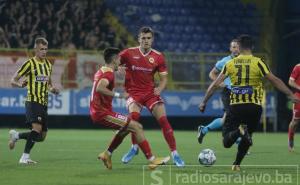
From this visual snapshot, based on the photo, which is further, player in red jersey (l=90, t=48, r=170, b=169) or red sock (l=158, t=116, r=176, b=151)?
red sock (l=158, t=116, r=176, b=151)

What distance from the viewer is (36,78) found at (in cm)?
1413

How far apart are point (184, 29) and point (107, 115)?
1934 cm

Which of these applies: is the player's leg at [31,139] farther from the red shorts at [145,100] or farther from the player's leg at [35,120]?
the red shorts at [145,100]

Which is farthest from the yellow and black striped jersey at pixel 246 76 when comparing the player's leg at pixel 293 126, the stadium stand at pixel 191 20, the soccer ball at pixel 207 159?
the stadium stand at pixel 191 20

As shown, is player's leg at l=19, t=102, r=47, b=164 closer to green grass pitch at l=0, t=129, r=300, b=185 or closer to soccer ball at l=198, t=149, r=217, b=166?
green grass pitch at l=0, t=129, r=300, b=185

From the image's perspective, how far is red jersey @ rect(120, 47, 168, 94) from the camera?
529 inches

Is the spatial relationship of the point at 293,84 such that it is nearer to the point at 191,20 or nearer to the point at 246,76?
the point at 246,76

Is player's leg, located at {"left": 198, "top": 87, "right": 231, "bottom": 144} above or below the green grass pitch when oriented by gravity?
above

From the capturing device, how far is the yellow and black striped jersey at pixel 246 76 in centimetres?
1234

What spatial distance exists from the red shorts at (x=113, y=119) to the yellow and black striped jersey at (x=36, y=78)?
163 centimetres

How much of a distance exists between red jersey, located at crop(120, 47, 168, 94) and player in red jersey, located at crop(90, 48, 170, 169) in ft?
1.28

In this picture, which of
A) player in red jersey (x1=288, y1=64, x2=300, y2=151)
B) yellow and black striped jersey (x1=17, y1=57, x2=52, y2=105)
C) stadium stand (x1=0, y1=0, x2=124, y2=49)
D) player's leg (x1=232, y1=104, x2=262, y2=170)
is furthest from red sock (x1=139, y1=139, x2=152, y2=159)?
stadium stand (x1=0, y1=0, x2=124, y2=49)

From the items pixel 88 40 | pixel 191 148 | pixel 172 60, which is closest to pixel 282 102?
pixel 172 60

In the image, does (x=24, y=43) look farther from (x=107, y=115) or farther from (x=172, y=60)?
(x=107, y=115)
